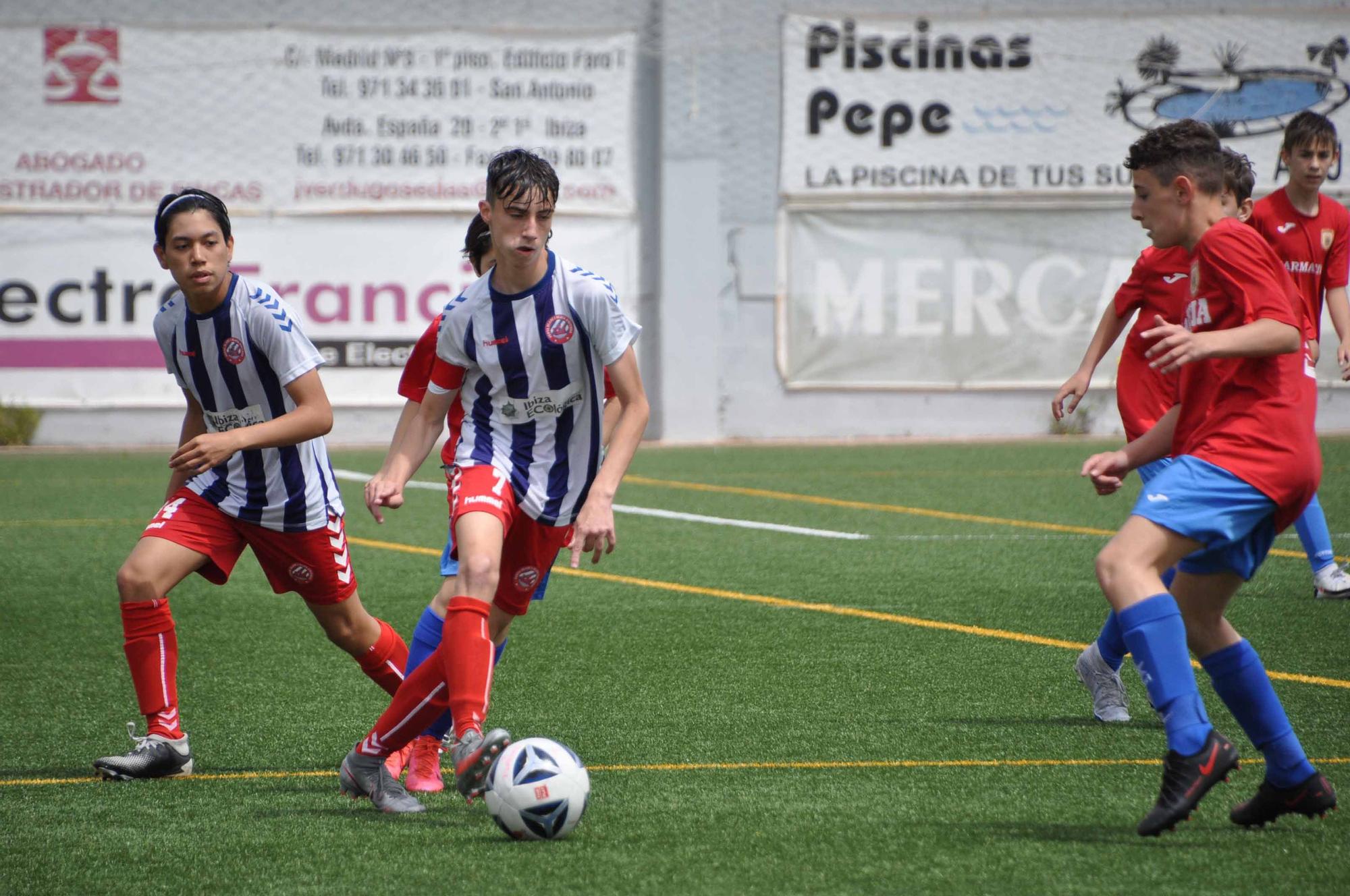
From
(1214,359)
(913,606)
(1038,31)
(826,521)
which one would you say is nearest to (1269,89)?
(1038,31)

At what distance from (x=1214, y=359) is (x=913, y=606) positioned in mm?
3580

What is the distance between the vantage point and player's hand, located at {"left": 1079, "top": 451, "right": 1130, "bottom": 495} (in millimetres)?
3866

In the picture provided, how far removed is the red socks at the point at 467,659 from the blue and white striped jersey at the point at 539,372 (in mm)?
419

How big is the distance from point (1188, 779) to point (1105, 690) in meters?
1.59

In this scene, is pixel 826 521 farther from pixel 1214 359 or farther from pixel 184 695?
pixel 1214 359

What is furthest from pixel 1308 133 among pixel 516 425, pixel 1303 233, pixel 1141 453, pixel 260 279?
pixel 260 279

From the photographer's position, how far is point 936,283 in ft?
55.7

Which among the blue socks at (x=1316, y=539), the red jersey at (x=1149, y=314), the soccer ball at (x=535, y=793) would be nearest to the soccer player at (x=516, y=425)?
the soccer ball at (x=535, y=793)

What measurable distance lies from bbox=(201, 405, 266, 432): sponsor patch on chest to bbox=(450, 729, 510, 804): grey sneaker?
1.48 m

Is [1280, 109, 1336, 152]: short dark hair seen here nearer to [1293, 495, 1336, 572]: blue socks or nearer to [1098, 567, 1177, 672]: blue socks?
[1293, 495, 1336, 572]: blue socks

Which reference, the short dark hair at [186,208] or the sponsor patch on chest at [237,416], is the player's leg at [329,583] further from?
the short dark hair at [186,208]

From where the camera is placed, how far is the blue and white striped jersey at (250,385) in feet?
15.0

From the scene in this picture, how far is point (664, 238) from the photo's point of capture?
1667 centimetres

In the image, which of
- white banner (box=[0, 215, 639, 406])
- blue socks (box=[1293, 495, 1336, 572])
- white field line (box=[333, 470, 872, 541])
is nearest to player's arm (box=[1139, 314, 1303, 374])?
blue socks (box=[1293, 495, 1336, 572])
